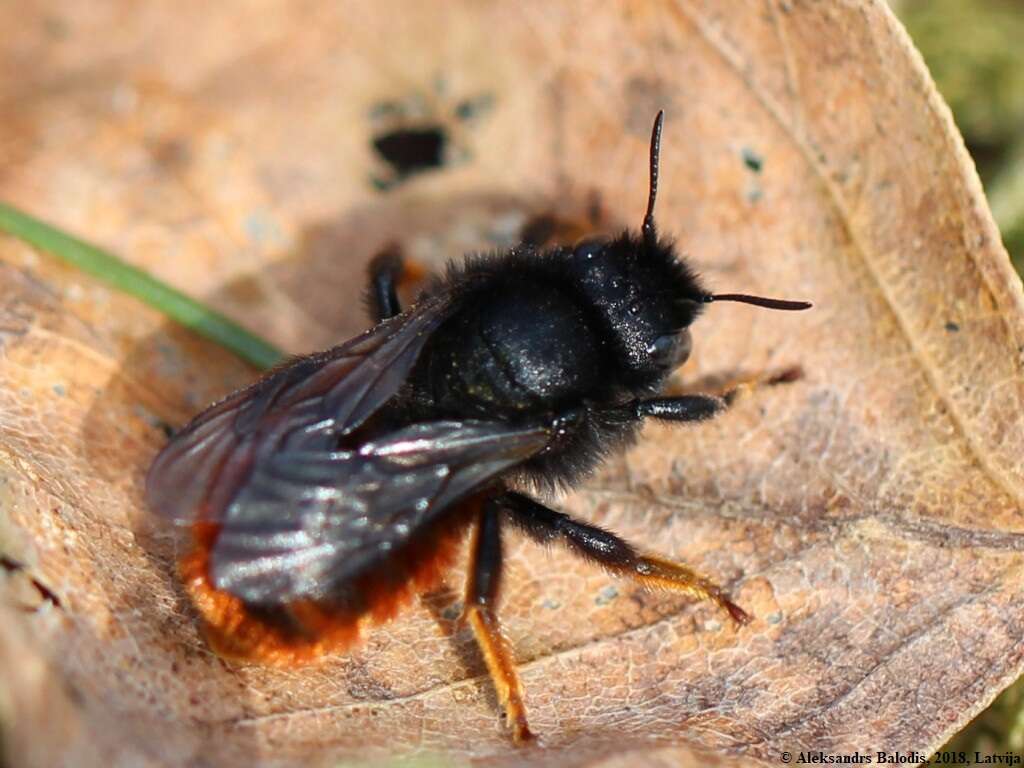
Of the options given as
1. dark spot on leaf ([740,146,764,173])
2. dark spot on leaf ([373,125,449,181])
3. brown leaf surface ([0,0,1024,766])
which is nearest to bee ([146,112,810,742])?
brown leaf surface ([0,0,1024,766])

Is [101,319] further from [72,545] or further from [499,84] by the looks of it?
[499,84]

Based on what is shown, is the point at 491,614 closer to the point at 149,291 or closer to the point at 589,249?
the point at 589,249

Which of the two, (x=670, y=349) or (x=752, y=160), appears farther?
(x=752, y=160)

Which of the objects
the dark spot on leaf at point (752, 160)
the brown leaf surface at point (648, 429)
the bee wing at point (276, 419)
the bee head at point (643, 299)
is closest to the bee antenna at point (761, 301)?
the bee head at point (643, 299)

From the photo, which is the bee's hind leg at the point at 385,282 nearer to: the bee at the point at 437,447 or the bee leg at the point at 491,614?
the bee at the point at 437,447

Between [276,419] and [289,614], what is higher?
[276,419]

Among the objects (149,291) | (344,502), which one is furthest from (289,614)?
(149,291)
